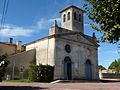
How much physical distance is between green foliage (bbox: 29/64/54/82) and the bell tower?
10.7 meters

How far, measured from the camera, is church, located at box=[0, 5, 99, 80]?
34.8 m

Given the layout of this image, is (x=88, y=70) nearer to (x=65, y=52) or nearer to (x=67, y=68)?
(x=67, y=68)

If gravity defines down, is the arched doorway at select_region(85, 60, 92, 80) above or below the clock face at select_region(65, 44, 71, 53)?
below

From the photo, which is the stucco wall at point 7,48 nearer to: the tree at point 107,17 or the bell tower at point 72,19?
the bell tower at point 72,19

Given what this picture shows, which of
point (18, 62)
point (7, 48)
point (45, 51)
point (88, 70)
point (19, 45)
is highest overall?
point (19, 45)

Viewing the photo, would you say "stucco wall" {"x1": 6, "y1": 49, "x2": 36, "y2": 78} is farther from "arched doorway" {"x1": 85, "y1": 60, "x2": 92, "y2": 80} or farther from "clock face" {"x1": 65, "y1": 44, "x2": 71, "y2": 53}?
"arched doorway" {"x1": 85, "y1": 60, "x2": 92, "y2": 80}

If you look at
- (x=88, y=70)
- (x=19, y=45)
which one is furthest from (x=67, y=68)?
(x=19, y=45)

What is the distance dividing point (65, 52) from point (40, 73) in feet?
21.8

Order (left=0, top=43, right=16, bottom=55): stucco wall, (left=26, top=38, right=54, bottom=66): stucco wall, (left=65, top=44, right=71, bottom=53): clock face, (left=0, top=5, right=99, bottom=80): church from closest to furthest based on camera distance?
(left=26, top=38, right=54, bottom=66): stucco wall, (left=0, top=5, right=99, bottom=80): church, (left=65, top=44, right=71, bottom=53): clock face, (left=0, top=43, right=16, bottom=55): stucco wall

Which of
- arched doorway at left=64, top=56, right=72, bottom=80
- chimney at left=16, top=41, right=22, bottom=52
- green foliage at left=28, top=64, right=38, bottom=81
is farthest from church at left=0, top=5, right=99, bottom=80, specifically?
green foliage at left=28, top=64, right=38, bottom=81

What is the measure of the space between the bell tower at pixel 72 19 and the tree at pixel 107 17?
99.9 feet

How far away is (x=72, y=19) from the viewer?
3925 cm

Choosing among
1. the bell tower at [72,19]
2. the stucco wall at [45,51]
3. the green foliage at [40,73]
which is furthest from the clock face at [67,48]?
the green foliage at [40,73]

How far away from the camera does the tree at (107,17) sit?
24.9 feet
